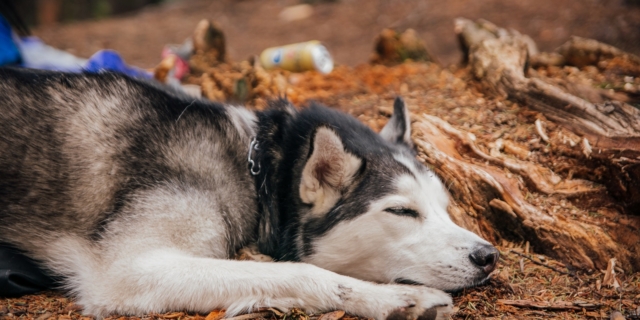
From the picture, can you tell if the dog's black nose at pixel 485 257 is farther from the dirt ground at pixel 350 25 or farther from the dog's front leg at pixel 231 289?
the dirt ground at pixel 350 25

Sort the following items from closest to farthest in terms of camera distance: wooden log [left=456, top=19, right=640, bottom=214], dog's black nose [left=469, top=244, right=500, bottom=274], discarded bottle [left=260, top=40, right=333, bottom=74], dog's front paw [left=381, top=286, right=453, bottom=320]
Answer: dog's front paw [left=381, top=286, right=453, bottom=320] < dog's black nose [left=469, top=244, right=500, bottom=274] < wooden log [left=456, top=19, right=640, bottom=214] < discarded bottle [left=260, top=40, right=333, bottom=74]

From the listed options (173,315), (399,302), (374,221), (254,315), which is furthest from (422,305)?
(173,315)

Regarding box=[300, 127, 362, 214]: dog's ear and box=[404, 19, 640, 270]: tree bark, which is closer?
box=[300, 127, 362, 214]: dog's ear

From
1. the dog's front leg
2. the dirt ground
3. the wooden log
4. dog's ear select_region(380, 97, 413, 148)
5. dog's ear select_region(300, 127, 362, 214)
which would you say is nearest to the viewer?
the dog's front leg

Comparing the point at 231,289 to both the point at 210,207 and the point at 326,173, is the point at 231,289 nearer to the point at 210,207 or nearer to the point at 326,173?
the point at 210,207

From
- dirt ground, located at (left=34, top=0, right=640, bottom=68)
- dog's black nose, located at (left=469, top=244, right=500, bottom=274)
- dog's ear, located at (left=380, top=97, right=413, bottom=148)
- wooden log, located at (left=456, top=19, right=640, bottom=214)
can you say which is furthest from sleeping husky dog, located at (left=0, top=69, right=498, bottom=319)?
dirt ground, located at (left=34, top=0, right=640, bottom=68)

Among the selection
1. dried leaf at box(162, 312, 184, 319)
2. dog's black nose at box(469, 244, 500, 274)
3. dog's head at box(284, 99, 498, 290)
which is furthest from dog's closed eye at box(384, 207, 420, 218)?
dried leaf at box(162, 312, 184, 319)

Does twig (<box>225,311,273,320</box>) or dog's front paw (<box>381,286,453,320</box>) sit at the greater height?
twig (<box>225,311,273,320</box>)

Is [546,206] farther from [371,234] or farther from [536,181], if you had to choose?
[371,234]

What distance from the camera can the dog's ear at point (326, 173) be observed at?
341 centimetres

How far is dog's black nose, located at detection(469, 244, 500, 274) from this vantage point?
3211mm

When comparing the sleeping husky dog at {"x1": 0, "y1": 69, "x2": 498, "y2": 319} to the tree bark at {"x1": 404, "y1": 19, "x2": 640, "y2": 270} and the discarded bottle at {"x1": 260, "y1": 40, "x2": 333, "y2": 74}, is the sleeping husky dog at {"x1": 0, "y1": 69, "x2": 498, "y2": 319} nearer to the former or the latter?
the tree bark at {"x1": 404, "y1": 19, "x2": 640, "y2": 270}

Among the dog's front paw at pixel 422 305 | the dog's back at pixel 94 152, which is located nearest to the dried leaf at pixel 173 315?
the dog's back at pixel 94 152

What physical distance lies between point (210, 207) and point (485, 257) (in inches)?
69.6
